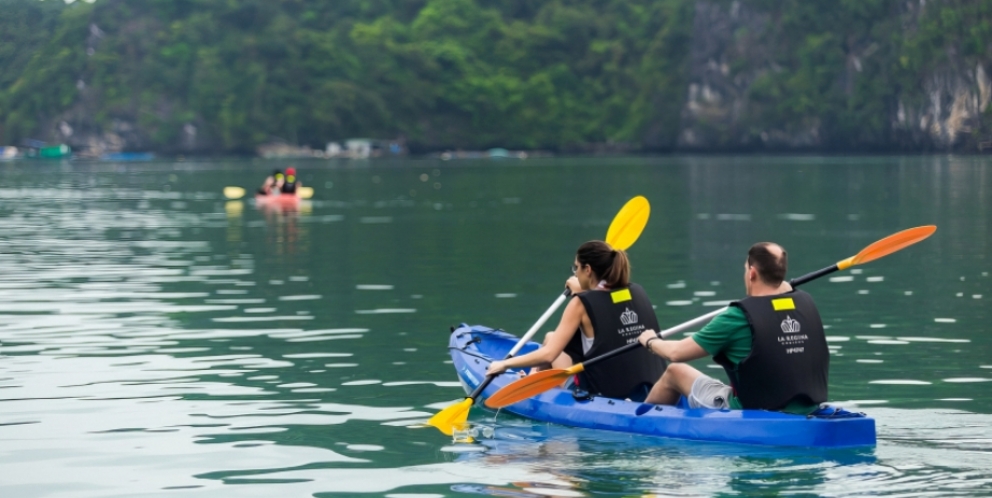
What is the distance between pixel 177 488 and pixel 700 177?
57.0m

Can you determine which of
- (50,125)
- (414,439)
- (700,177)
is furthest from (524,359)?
(50,125)

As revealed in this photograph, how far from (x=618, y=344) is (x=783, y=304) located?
154cm

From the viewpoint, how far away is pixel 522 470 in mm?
9367

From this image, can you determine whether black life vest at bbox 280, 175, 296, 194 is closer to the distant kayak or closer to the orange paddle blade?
the distant kayak

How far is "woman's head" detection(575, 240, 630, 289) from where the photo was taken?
1035cm

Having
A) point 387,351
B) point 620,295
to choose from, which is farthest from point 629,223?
point 387,351

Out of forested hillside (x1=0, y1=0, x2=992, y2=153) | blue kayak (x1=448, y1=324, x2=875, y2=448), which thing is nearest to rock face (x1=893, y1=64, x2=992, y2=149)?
forested hillside (x1=0, y1=0, x2=992, y2=153)

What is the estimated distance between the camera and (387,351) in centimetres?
1453

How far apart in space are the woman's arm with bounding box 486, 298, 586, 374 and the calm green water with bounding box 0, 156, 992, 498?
0.49 meters

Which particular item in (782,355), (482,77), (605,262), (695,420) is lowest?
(695,420)

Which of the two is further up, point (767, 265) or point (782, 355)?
point (767, 265)

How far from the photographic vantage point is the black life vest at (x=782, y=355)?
9.27m

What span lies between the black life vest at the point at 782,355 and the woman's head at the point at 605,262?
113 centimetres

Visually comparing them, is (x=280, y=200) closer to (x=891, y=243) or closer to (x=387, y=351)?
(x=387, y=351)
